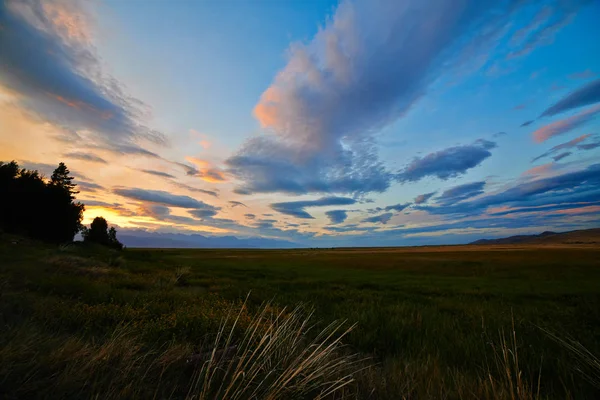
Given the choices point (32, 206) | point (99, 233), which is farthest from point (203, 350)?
point (99, 233)

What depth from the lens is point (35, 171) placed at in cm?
4906

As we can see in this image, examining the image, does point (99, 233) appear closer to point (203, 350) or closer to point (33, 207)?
point (33, 207)

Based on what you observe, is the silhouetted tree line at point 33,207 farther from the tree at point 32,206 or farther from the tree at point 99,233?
the tree at point 99,233

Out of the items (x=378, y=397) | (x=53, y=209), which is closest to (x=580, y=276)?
(x=378, y=397)

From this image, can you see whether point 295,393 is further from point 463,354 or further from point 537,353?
point 537,353

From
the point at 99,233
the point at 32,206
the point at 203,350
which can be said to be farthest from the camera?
the point at 99,233

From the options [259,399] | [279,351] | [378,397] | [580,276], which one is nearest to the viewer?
[259,399]

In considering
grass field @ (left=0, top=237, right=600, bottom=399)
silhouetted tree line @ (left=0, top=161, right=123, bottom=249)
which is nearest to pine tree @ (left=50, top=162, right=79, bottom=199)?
silhouetted tree line @ (left=0, top=161, right=123, bottom=249)

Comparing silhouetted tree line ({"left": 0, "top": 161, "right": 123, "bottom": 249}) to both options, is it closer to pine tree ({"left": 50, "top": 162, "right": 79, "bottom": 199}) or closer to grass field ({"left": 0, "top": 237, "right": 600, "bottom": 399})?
pine tree ({"left": 50, "top": 162, "right": 79, "bottom": 199})

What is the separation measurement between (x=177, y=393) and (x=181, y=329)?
2.80 meters

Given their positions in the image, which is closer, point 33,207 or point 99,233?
point 33,207

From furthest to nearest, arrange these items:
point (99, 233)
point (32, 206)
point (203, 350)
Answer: point (99, 233) < point (32, 206) < point (203, 350)

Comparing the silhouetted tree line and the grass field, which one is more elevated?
the silhouetted tree line

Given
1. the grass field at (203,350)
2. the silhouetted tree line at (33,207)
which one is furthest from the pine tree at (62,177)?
the grass field at (203,350)
